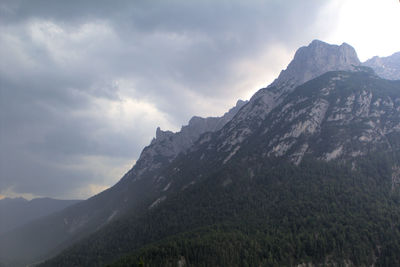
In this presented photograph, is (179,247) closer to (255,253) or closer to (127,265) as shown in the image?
(127,265)

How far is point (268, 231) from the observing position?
192250mm

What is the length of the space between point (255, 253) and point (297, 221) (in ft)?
137

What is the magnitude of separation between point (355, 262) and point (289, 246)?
3323 cm

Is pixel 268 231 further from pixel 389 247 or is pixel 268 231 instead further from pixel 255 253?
pixel 389 247

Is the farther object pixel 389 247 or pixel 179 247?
pixel 179 247

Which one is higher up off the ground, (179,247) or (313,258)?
(179,247)

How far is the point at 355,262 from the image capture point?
161 m

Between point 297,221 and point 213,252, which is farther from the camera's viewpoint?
point 297,221

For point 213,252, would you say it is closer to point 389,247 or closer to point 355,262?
point 355,262

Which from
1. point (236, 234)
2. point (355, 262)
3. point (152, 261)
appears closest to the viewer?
point (355, 262)

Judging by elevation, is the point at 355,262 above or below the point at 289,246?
below

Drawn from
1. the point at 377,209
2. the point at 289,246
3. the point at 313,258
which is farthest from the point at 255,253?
the point at 377,209

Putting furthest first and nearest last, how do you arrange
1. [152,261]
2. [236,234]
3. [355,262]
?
[236,234] < [152,261] < [355,262]

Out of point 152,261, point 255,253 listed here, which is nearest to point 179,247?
point 152,261
